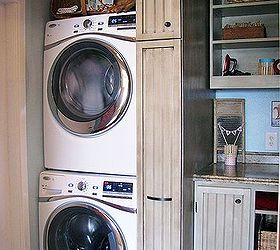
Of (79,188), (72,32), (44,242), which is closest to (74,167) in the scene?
(79,188)

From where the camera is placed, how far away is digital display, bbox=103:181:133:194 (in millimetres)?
2363

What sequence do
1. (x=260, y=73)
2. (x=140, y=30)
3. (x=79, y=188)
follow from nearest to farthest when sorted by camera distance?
(x=140, y=30), (x=79, y=188), (x=260, y=73)

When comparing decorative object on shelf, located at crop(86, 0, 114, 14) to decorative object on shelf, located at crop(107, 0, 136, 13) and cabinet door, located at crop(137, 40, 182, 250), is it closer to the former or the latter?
decorative object on shelf, located at crop(107, 0, 136, 13)

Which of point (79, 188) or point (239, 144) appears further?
point (239, 144)

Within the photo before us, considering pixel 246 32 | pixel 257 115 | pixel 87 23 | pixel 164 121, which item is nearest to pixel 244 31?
pixel 246 32

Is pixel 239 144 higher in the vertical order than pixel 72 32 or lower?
lower

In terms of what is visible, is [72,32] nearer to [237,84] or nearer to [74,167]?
[74,167]

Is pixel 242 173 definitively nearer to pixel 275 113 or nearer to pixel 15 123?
pixel 275 113

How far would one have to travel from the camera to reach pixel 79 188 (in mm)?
2477

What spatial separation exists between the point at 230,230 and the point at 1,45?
181cm

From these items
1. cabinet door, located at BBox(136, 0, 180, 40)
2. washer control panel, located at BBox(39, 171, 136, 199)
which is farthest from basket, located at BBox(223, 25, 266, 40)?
washer control panel, located at BBox(39, 171, 136, 199)

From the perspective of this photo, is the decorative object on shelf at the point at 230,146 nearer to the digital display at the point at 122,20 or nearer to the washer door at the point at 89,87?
the washer door at the point at 89,87

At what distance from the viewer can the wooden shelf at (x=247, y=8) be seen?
255 centimetres

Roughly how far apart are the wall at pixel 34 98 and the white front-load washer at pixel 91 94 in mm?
62
